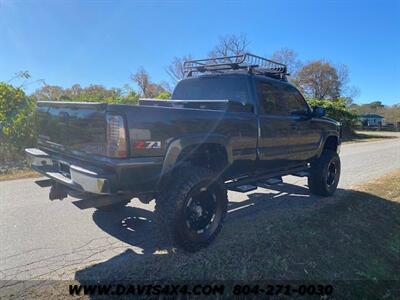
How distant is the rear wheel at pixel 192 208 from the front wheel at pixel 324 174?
2871 millimetres

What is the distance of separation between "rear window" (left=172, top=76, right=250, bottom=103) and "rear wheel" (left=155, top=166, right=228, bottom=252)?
1470mm

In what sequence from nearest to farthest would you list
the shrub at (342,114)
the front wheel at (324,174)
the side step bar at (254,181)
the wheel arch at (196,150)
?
the wheel arch at (196,150), the side step bar at (254,181), the front wheel at (324,174), the shrub at (342,114)

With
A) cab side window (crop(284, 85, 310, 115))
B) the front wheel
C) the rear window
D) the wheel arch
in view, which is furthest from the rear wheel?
the front wheel

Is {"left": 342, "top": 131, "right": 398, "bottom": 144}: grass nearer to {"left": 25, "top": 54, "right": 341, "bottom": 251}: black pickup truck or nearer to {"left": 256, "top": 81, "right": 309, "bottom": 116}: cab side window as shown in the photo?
{"left": 256, "top": 81, "right": 309, "bottom": 116}: cab side window

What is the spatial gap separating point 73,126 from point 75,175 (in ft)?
1.99

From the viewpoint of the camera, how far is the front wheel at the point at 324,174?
6.09 m

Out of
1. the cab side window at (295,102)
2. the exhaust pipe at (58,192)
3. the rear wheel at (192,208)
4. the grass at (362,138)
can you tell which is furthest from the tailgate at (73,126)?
the grass at (362,138)

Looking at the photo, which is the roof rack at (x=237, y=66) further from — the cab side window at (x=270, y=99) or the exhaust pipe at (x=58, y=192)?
the exhaust pipe at (x=58, y=192)

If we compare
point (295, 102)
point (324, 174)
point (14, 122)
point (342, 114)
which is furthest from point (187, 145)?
point (342, 114)

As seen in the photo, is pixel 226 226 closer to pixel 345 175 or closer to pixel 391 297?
pixel 391 297

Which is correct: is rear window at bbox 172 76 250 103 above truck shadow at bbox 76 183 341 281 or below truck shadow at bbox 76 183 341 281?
above

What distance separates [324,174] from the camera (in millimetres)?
6082

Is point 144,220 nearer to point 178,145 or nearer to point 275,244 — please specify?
point 178,145

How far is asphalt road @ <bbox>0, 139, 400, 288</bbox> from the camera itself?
3.41 m
